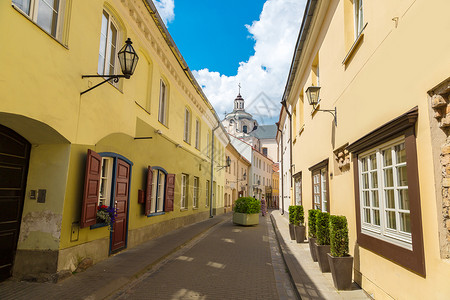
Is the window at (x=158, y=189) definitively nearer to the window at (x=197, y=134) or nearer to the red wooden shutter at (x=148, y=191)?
the red wooden shutter at (x=148, y=191)

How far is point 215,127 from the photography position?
68.5 feet

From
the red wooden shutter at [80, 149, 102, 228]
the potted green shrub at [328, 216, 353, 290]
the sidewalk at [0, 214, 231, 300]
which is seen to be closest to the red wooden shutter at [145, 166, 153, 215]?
the sidewalk at [0, 214, 231, 300]

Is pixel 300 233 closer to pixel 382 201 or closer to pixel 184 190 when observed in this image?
pixel 382 201

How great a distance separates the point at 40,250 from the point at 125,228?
299cm

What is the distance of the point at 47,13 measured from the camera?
5.15 meters

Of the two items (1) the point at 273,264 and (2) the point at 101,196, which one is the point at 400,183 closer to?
(1) the point at 273,264

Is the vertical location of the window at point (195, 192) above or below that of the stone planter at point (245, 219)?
above

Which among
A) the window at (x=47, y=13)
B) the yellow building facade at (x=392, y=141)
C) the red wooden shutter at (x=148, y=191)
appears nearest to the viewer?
the yellow building facade at (x=392, y=141)

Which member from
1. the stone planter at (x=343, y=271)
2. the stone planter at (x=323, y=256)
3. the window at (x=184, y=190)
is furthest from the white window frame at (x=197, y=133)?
the stone planter at (x=343, y=271)

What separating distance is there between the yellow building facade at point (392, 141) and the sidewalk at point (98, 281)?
430 cm

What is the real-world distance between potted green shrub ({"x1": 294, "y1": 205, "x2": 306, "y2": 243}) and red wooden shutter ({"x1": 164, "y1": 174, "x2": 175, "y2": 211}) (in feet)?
15.5

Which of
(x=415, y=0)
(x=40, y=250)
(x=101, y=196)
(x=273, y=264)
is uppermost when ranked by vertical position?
(x=415, y=0)

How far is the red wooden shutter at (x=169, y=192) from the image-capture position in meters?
11.5

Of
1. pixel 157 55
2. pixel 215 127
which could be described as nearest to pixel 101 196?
pixel 157 55
